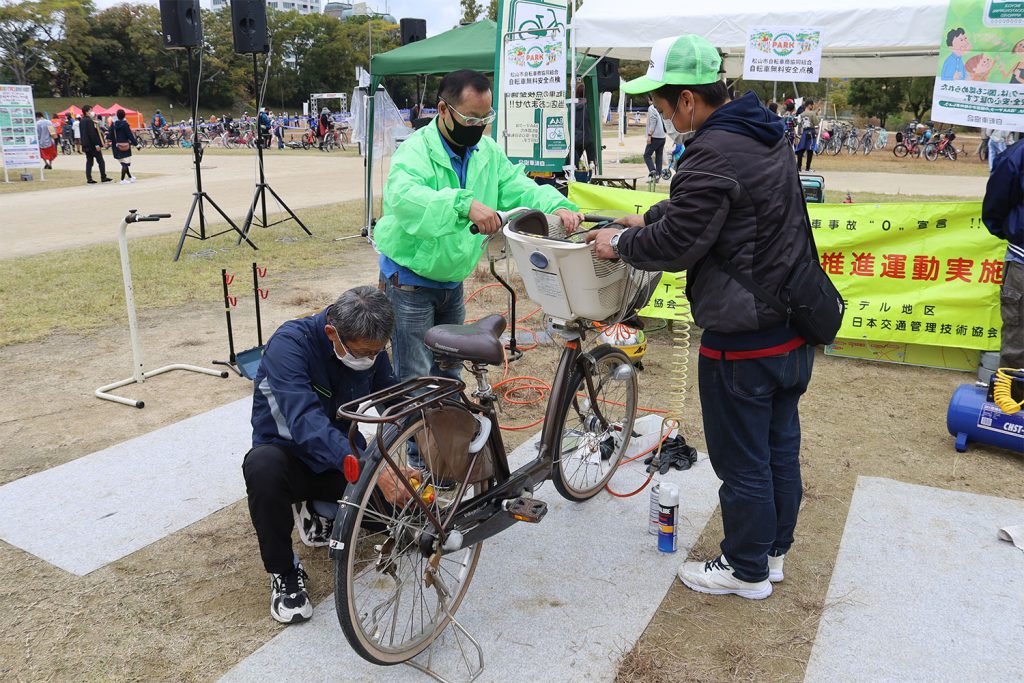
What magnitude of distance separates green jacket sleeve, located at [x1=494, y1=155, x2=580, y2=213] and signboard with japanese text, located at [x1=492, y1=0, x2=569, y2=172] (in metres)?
4.15

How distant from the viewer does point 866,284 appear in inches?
219

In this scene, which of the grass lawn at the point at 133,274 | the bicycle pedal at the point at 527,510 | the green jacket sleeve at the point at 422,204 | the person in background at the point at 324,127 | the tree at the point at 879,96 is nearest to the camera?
the bicycle pedal at the point at 527,510

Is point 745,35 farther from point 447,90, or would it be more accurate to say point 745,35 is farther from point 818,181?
point 447,90

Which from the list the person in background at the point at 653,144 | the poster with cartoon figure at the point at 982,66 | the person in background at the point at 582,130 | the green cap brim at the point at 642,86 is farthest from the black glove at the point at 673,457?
the person in background at the point at 653,144

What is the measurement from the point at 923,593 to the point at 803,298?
131 cm

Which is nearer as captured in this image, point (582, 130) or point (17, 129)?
point (582, 130)

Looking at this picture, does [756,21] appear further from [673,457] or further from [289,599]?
[289,599]

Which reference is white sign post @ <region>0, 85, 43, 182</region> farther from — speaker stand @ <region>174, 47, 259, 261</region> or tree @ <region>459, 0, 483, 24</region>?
tree @ <region>459, 0, 483, 24</region>

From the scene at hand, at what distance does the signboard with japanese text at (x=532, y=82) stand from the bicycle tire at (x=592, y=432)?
442 centimetres

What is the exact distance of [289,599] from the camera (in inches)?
103

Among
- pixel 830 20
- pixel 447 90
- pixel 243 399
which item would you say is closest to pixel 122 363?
pixel 243 399

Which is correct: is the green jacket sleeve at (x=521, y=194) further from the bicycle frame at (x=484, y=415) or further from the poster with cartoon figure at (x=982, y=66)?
the poster with cartoon figure at (x=982, y=66)

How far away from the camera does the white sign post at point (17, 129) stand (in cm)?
1672

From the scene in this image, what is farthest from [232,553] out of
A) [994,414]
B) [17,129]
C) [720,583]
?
[17,129]
